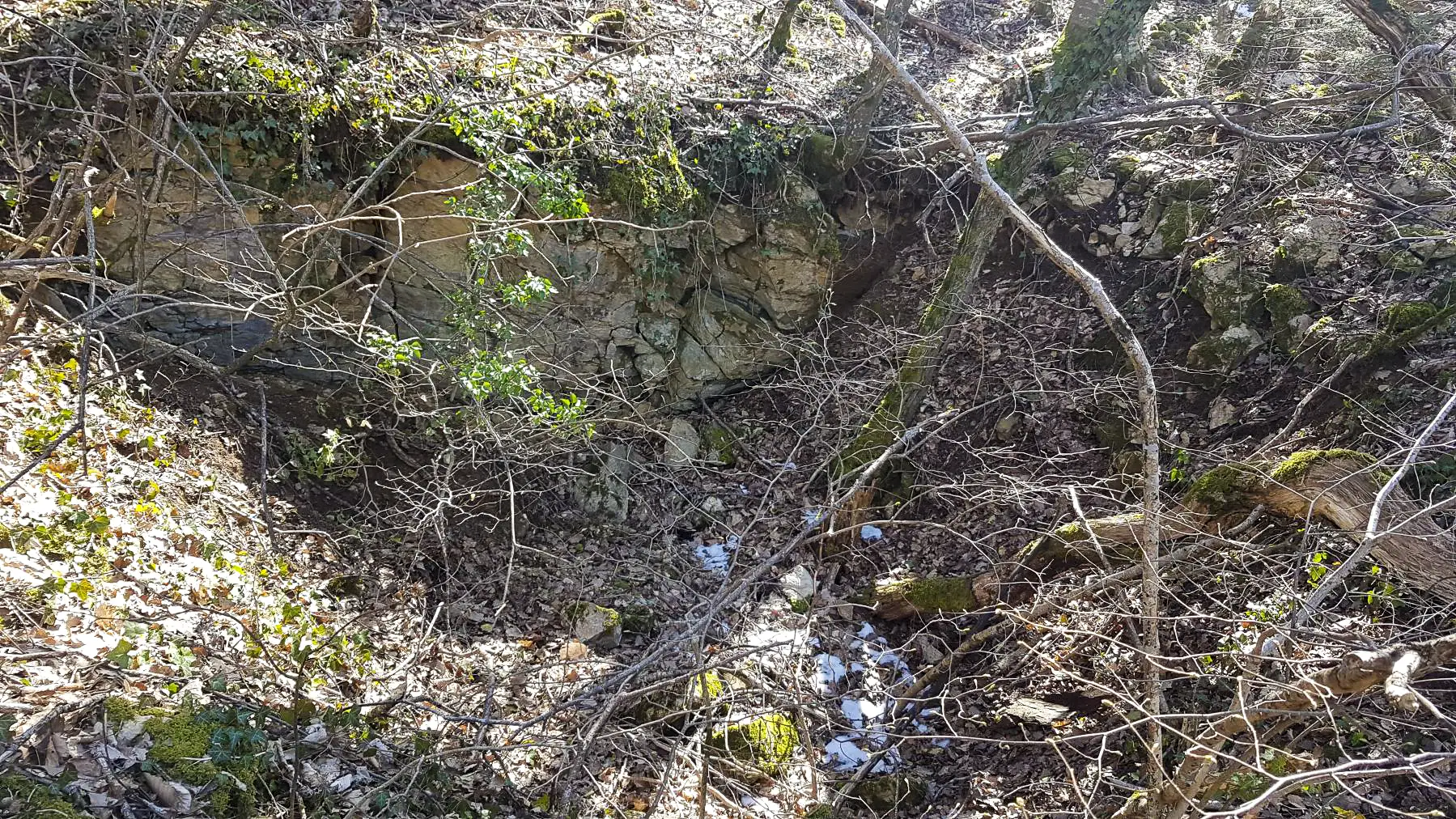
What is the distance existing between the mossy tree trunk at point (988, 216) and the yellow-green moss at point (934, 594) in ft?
1.79

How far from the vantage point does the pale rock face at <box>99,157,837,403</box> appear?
486 centimetres

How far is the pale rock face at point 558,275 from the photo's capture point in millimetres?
4855

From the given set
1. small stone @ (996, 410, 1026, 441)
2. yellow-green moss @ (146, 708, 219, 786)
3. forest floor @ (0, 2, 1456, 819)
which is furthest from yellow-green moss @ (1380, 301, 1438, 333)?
yellow-green moss @ (146, 708, 219, 786)

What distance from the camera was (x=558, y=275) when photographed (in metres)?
5.53

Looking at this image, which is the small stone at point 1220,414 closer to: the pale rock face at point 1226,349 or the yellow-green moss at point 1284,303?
the pale rock face at point 1226,349

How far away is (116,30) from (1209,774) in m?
6.49

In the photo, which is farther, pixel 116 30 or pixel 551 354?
pixel 551 354

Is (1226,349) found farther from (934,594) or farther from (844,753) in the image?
(844,753)

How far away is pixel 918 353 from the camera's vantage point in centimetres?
543

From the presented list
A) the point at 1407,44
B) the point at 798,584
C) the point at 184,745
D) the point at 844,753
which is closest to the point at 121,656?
the point at 184,745

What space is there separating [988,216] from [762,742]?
363 cm

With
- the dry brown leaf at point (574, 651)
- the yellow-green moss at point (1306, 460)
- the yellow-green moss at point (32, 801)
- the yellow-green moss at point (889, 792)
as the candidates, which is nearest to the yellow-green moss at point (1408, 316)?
the yellow-green moss at point (1306, 460)

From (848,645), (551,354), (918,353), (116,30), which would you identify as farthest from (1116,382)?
(116,30)

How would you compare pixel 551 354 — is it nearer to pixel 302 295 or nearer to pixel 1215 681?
pixel 302 295
